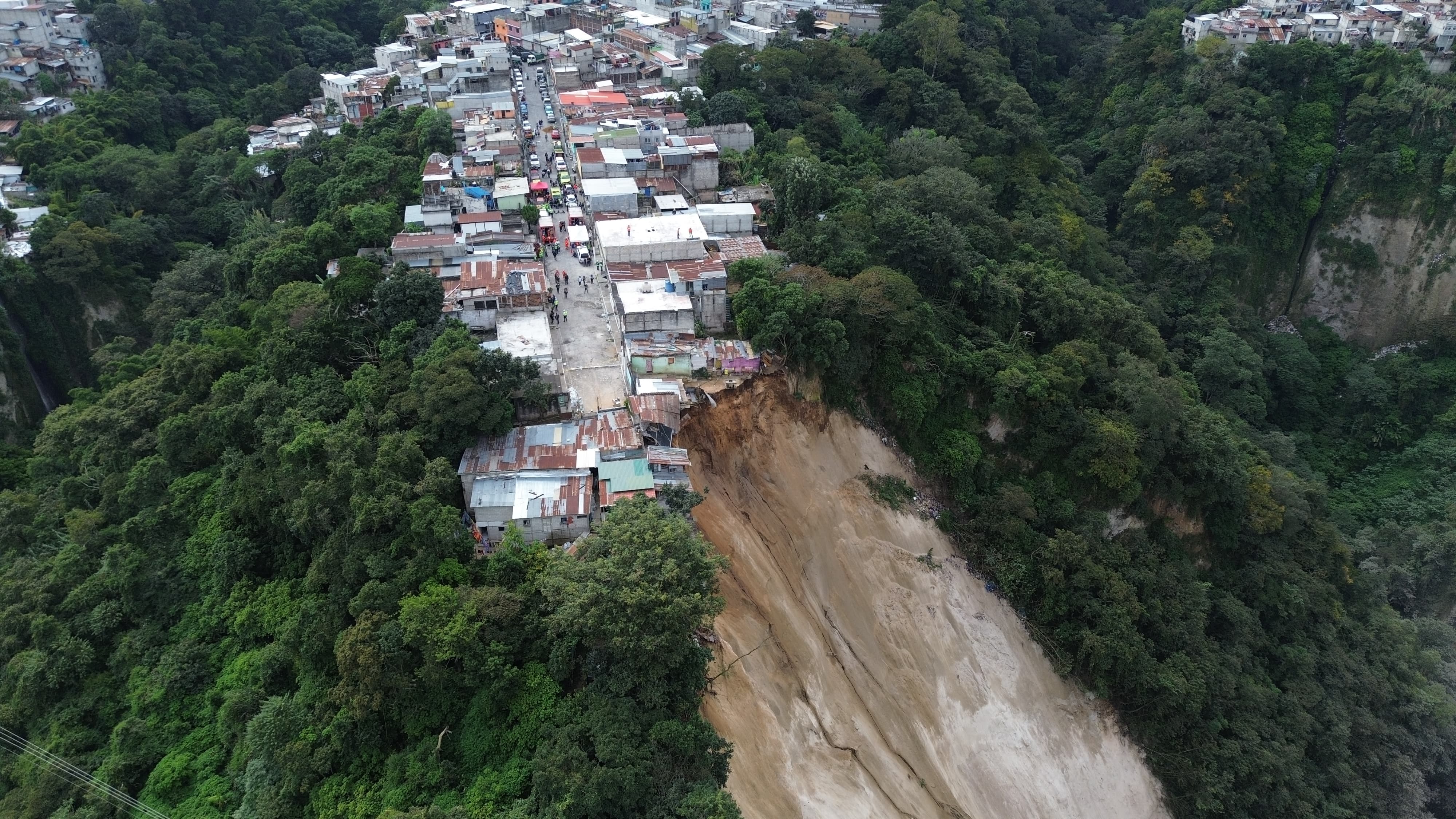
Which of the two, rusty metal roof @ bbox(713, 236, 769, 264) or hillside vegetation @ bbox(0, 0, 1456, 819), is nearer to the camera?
hillside vegetation @ bbox(0, 0, 1456, 819)

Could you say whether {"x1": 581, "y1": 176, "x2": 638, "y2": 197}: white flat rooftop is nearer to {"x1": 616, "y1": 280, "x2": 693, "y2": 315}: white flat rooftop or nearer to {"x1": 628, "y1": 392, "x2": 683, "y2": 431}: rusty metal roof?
{"x1": 616, "y1": 280, "x2": 693, "y2": 315}: white flat rooftop

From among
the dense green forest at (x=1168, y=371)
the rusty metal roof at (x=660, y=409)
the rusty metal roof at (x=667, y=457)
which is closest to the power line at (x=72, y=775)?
the rusty metal roof at (x=667, y=457)

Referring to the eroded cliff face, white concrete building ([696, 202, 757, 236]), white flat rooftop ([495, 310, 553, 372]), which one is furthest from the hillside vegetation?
white concrete building ([696, 202, 757, 236])

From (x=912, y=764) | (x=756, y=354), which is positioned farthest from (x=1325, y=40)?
(x=912, y=764)

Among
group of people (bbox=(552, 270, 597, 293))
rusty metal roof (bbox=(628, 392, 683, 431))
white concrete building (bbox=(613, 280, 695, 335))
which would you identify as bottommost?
group of people (bbox=(552, 270, 597, 293))

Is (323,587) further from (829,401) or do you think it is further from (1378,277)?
(1378,277)

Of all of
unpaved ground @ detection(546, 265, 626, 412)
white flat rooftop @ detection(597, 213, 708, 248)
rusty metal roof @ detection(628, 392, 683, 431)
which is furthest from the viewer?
white flat rooftop @ detection(597, 213, 708, 248)

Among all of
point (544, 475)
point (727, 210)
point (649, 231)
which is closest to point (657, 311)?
point (649, 231)
